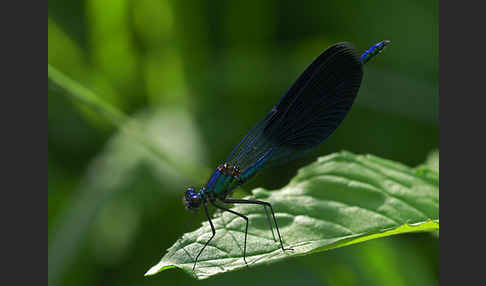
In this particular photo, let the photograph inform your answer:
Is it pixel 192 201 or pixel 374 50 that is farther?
pixel 192 201

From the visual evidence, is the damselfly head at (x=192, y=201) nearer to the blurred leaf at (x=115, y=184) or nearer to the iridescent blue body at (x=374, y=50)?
the blurred leaf at (x=115, y=184)

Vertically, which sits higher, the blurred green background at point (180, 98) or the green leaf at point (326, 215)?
the blurred green background at point (180, 98)

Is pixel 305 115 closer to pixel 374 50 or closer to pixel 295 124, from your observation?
pixel 295 124

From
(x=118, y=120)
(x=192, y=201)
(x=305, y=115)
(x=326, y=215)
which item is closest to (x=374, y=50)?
(x=305, y=115)

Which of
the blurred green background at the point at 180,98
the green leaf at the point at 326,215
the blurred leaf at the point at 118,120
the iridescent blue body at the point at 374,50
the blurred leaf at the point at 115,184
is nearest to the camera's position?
the green leaf at the point at 326,215

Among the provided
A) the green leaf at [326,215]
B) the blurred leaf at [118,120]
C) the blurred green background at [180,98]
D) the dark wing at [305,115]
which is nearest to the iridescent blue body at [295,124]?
the dark wing at [305,115]

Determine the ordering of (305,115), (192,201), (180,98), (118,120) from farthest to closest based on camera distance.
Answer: (180,98) → (118,120) → (305,115) → (192,201)

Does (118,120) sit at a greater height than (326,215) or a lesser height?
greater
